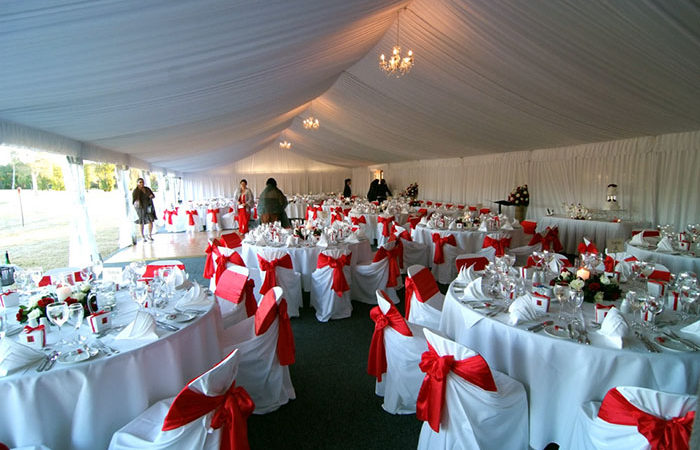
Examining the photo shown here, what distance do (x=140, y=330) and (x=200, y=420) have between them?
802mm

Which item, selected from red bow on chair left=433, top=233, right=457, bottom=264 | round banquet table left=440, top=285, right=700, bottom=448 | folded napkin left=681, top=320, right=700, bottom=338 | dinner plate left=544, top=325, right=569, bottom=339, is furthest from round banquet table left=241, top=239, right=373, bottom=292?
folded napkin left=681, top=320, right=700, bottom=338

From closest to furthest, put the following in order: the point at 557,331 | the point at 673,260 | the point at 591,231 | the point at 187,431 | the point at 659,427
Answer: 1. the point at 659,427
2. the point at 187,431
3. the point at 557,331
4. the point at 673,260
5. the point at 591,231

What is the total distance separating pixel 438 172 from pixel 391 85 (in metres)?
9.22

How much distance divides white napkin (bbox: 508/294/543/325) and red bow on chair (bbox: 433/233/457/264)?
12.7 feet

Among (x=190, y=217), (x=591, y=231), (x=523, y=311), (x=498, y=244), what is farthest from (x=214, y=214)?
(x=523, y=311)

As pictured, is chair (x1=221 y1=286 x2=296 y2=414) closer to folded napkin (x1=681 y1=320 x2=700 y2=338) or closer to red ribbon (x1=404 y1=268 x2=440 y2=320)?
red ribbon (x1=404 y1=268 x2=440 y2=320)

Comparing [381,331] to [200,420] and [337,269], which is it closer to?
[200,420]

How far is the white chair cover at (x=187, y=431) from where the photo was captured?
5.58ft

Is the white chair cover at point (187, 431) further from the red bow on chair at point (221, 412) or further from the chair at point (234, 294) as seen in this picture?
the chair at point (234, 294)

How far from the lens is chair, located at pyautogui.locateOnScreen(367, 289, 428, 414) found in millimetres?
2617

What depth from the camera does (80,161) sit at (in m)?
6.87

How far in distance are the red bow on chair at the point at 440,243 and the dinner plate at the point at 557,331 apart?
407 cm

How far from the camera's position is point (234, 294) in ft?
12.0

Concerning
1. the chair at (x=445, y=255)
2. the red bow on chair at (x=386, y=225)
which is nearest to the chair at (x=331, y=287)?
the chair at (x=445, y=255)
